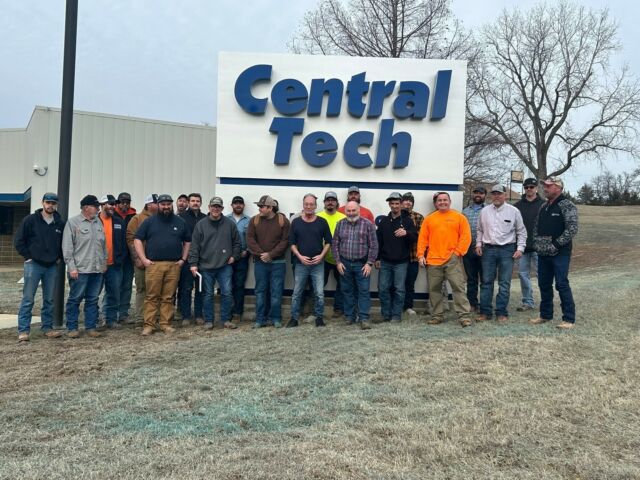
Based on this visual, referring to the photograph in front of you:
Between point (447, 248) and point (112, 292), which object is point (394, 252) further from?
Answer: point (112, 292)

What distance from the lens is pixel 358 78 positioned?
8953 millimetres

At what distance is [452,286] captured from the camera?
24.7 feet

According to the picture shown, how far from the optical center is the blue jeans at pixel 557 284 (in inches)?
275

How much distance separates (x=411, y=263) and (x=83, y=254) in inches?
189

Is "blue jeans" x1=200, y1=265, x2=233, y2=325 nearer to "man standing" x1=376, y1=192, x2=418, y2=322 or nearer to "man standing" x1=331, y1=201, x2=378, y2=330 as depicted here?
"man standing" x1=331, y1=201, x2=378, y2=330

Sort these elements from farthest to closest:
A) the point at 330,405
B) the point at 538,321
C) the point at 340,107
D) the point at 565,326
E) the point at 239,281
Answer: the point at 340,107 → the point at 239,281 → the point at 538,321 → the point at 565,326 → the point at 330,405

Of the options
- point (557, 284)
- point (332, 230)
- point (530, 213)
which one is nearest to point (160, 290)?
point (332, 230)

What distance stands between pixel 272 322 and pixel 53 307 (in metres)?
3.24

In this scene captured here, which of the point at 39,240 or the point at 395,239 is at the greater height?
the point at 395,239

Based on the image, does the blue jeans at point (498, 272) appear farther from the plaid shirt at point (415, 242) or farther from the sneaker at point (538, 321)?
the plaid shirt at point (415, 242)

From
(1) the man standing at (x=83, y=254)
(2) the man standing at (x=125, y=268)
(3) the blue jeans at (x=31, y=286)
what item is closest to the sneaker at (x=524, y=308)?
(2) the man standing at (x=125, y=268)

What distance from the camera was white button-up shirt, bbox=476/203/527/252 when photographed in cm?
751

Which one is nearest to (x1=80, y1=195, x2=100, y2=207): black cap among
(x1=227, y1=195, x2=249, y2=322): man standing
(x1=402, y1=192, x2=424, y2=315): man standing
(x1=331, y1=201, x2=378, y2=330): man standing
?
(x1=227, y1=195, x2=249, y2=322): man standing

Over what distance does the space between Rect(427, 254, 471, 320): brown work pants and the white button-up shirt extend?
573mm
